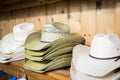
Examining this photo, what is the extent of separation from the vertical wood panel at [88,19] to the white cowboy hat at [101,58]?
1.06 ft

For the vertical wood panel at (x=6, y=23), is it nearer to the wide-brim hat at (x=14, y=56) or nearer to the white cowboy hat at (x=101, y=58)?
the wide-brim hat at (x=14, y=56)

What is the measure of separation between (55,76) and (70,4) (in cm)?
49

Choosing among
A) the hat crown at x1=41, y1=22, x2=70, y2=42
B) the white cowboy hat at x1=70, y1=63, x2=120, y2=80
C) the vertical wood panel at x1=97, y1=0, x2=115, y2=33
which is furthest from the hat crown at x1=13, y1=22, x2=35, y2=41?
the white cowboy hat at x1=70, y1=63, x2=120, y2=80

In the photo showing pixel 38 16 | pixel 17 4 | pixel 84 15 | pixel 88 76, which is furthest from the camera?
pixel 17 4

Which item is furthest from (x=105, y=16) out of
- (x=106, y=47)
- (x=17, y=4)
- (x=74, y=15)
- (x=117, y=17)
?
(x=17, y=4)

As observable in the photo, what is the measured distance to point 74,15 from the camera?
3.44 ft

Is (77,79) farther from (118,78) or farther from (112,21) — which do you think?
(112,21)

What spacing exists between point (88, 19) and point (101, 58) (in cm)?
40

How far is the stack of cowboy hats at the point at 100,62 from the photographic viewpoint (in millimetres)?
556

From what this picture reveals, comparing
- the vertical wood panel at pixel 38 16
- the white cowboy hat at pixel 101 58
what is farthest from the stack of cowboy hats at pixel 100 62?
the vertical wood panel at pixel 38 16

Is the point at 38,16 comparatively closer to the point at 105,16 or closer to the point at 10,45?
the point at 10,45

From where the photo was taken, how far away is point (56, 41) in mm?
797

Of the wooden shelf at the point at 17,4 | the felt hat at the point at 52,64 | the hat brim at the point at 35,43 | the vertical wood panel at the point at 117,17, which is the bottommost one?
the felt hat at the point at 52,64

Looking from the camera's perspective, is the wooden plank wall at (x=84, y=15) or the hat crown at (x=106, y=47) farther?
the wooden plank wall at (x=84, y=15)
